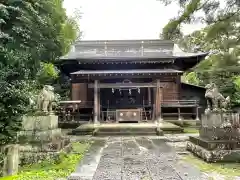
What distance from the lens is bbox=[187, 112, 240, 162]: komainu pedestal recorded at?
7.04m

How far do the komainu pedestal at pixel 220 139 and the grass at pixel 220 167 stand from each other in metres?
0.23

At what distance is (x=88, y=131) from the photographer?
15031 millimetres

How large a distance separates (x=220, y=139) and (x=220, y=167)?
1.09 m

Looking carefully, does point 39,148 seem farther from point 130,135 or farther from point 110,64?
point 110,64

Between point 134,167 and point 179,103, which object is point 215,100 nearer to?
point 134,167

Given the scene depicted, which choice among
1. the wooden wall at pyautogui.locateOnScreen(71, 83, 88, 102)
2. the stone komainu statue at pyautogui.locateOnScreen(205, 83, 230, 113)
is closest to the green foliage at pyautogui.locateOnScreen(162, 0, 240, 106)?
the stone komainu statue at pyautogui.locateOnScreen(205, 83, 230, 113)

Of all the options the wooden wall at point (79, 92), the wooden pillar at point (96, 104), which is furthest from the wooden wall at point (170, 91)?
the wooden wall at point (79, 92)

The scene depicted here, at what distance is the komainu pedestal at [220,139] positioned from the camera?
23.1 ft

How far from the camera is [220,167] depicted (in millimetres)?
6414

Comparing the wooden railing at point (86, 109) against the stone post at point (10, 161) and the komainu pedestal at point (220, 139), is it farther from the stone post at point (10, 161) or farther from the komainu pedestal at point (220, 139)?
the stone post at point (10, 161)

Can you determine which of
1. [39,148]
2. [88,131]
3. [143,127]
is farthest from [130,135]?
[39,148]

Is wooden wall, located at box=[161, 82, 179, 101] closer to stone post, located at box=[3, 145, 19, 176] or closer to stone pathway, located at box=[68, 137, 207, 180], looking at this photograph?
stone pathway, located at box=[68, 137, 207, 180]

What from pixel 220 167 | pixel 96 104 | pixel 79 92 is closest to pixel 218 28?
pixel 220 167

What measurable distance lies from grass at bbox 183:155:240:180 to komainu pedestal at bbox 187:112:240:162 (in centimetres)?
23
